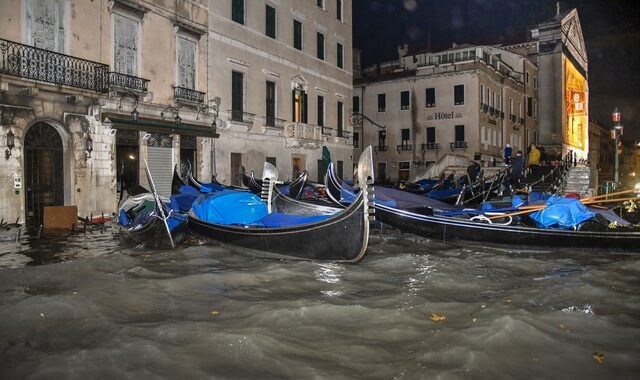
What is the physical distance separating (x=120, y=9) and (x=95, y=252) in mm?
7404

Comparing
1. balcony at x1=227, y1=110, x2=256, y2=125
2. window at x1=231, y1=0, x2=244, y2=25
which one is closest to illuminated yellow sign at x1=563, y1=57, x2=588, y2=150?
balcony at x1=227, y1=110, x2=256, y2=125

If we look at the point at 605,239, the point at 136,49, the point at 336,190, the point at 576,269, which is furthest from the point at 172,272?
the point at 136,49

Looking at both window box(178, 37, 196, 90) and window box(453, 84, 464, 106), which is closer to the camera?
window box(178, 37, 196, 90)

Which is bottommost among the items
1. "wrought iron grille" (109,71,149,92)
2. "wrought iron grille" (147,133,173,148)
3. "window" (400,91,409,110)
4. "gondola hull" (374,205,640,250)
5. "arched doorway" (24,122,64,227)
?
"gondola hull" (374,205,640,250)

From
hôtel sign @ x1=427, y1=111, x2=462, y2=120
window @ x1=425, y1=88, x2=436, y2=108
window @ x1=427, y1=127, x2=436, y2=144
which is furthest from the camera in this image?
window @ x1=427, y1=127, x2=436, y2=144

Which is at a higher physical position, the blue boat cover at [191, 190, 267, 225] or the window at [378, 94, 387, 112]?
the window at [378, 94, 387, 112]

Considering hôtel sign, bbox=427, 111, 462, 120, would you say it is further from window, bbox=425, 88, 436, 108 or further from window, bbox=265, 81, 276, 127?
window, bbox=265, 81, 276, 127

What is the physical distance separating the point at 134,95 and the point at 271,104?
20.7ft

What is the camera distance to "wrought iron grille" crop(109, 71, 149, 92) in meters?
12.4

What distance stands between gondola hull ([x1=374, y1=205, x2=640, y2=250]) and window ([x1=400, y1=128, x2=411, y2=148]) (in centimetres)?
1950

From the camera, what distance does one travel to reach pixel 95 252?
804cm

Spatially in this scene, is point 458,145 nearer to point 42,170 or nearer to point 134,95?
point 134,95

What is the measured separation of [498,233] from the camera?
8.46m

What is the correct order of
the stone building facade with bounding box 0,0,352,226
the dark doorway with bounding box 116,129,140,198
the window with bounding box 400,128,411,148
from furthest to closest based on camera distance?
1. the window with bounding box 400,128,411,148
2. the dark doorway with bounding box 116,129,140,198
3. the stone building facade with bounding box 0,0,352,226
